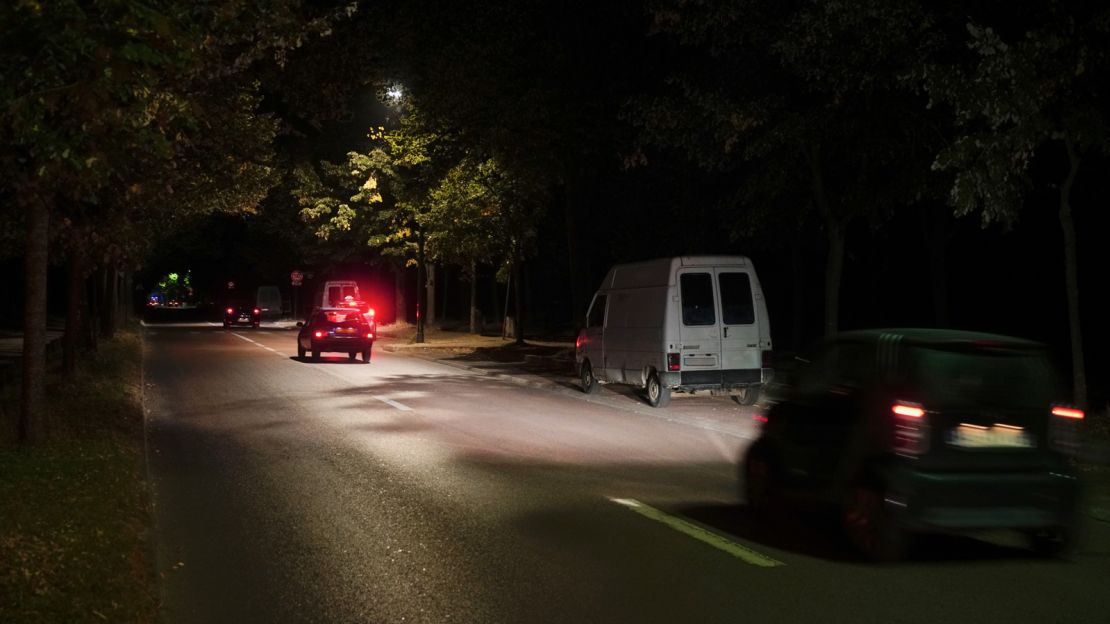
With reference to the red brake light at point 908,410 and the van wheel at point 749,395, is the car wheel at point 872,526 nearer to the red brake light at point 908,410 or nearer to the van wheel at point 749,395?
the red brake light at point 908,410

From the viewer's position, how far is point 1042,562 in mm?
7668

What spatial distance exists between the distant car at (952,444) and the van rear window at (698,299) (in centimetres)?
961

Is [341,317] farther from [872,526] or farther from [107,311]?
[872,526]

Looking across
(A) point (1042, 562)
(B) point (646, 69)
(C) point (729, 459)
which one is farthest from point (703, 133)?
(A) point (1042, 562)

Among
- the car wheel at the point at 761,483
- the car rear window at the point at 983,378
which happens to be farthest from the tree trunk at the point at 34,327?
the car rear window at the point at 983,378

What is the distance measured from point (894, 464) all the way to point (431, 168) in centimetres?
2613

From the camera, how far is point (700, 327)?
1759 cm

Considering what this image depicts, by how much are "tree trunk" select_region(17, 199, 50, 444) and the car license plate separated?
8650 mm

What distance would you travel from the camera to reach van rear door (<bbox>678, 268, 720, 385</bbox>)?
1750 cm

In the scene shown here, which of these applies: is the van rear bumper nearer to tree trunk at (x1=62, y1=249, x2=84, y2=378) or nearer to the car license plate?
tree trunk at (x1=62, y1=249, x2=84, y2=378)

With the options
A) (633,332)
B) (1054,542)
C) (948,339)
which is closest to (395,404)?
(633,332)

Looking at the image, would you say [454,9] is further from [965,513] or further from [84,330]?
[965,513]

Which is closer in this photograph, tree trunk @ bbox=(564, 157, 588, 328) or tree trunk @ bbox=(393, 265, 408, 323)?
tree trunk @ bbox=(564, 157, 588, 328)

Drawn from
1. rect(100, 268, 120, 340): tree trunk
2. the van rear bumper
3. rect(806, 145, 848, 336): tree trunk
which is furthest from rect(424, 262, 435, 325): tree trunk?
the van rear bumper
